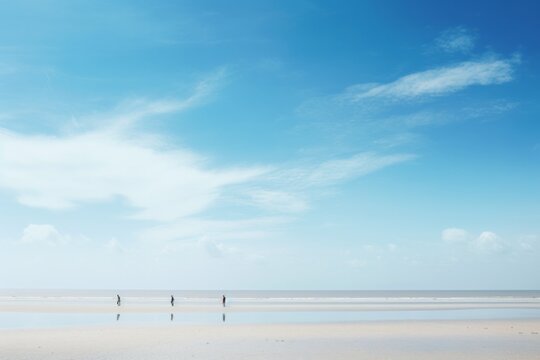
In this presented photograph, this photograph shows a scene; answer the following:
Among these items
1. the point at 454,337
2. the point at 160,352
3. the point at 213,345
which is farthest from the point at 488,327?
the point at 160,352

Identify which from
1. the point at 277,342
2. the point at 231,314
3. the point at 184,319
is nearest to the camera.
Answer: the point at 277,342

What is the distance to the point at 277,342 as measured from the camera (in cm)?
2545

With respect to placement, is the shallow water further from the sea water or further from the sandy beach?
the sandy beach

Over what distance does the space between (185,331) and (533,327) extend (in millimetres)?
24976

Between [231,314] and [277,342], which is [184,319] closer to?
[231,314]

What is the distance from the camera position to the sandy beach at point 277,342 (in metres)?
21.3

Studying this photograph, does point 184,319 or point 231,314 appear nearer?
point 184,319

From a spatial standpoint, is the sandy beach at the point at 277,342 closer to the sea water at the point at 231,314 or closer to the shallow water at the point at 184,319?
the shallow water at the point at 184,319

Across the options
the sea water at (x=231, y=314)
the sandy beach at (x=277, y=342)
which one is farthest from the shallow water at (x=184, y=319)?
the sandy beach at (x=277, y=342)

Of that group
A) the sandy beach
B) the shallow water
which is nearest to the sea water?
the shallow water

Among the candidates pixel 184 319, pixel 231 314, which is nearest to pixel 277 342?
pixel 184 319

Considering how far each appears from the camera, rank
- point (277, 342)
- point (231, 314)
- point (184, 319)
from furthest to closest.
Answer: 1. point (231, 314)
2. point (184, 319)
3. point (277, 342)

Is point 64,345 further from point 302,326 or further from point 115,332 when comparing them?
point 302,326

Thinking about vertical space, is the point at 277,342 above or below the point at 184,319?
below
